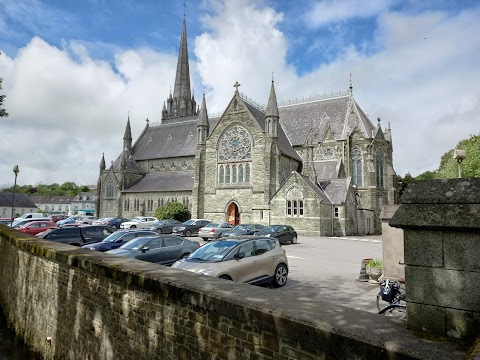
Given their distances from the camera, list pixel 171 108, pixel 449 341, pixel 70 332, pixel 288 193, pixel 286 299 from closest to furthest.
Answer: pixel 449 341
pixel 286 299
pixel 70 332
pixel 288 193
pixel 171 108

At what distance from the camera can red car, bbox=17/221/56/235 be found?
2359cm

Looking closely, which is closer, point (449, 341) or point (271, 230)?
point (449, 341)

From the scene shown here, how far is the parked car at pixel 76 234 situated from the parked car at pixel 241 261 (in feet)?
30.5

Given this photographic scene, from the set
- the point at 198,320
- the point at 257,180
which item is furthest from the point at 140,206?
the point at 198,320

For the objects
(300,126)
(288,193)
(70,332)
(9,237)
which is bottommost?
(70,332)

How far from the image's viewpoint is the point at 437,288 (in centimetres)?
281

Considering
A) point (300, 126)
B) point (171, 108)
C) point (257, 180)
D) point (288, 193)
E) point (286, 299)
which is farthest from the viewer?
point (171, 108)

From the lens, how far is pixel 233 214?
37.7 meters

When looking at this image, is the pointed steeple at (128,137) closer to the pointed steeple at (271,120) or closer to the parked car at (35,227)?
the pointed steeple at (271,120)

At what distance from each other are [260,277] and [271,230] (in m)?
13.6

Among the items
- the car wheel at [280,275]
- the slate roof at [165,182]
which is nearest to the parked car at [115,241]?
the car wheel at [280,275]

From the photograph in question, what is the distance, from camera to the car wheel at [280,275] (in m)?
10.5

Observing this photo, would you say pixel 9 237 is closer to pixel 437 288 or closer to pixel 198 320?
pixel 198 320

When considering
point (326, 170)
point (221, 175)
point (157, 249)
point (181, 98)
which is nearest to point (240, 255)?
point (157, 249)
